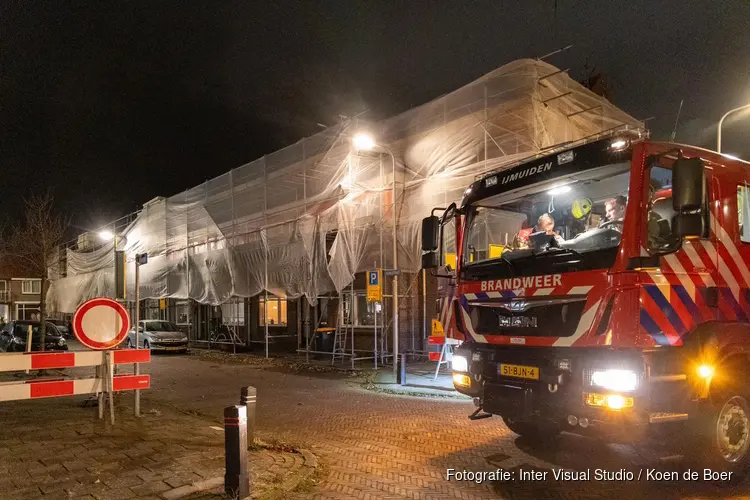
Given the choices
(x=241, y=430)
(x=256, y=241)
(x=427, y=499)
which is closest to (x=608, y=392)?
(x=427, y=499)

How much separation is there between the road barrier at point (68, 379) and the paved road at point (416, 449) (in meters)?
2.00

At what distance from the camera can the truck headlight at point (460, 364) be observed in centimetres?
606

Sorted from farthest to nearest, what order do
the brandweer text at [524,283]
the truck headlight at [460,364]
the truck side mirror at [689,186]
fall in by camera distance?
the truck headlight at [460,364] < the brandweer text at [524,283] < the truck side mirror at [689,186]

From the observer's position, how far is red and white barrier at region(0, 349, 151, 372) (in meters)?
6.17

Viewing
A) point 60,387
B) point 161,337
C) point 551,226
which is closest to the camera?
point 551,226

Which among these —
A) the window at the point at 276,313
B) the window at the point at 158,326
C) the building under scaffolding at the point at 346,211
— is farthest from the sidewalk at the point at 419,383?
the window at the point at 158,326

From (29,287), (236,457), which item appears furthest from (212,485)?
(29,287)

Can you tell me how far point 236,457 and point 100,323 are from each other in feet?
11.6

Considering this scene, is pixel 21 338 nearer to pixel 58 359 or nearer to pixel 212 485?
pixel 58 359

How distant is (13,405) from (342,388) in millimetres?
6424

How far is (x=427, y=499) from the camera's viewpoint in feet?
16.3

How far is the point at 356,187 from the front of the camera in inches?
600

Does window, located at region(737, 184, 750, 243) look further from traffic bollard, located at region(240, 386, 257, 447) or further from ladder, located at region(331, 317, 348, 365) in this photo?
ladder, located at region(331, 317, 348, 365)

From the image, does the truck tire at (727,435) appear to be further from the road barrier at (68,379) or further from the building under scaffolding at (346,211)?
the road barrier at (68,379)
